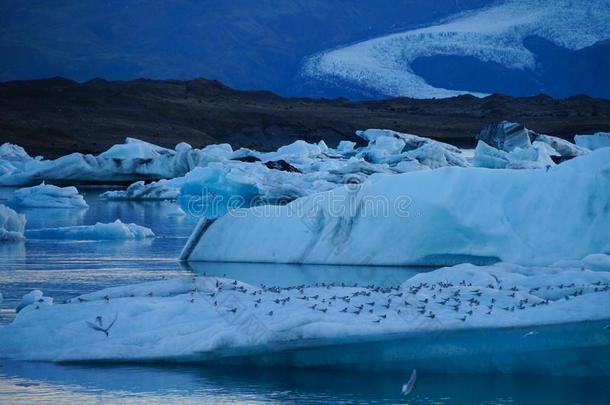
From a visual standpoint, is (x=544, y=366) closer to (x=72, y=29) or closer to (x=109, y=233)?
(x=109, y=233)

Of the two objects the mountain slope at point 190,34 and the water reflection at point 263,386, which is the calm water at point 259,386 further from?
the mountain slope at point 190,34

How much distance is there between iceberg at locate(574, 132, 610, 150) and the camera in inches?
1214

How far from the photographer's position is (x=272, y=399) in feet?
17.8

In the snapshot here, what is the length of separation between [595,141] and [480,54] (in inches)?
1236

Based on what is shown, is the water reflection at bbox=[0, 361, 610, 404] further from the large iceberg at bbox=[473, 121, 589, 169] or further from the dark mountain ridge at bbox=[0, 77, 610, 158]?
the dark mountain ridge at bbox=[0, 77, 610, 158]

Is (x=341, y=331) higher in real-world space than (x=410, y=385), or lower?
higher

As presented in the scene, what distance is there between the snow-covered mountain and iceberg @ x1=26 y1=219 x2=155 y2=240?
47833mm

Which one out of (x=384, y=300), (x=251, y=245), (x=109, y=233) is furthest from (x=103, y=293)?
(x=109, y=233)

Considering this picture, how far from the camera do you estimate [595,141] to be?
31281 mm

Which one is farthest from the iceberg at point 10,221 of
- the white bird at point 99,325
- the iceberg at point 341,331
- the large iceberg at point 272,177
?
the white bird at point 99,325

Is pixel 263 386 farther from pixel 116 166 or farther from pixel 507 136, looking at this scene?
pixel 507 136

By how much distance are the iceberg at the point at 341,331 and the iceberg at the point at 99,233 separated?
690 centimetres

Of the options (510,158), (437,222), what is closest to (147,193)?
(510,158)

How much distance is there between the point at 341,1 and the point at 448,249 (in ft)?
249
